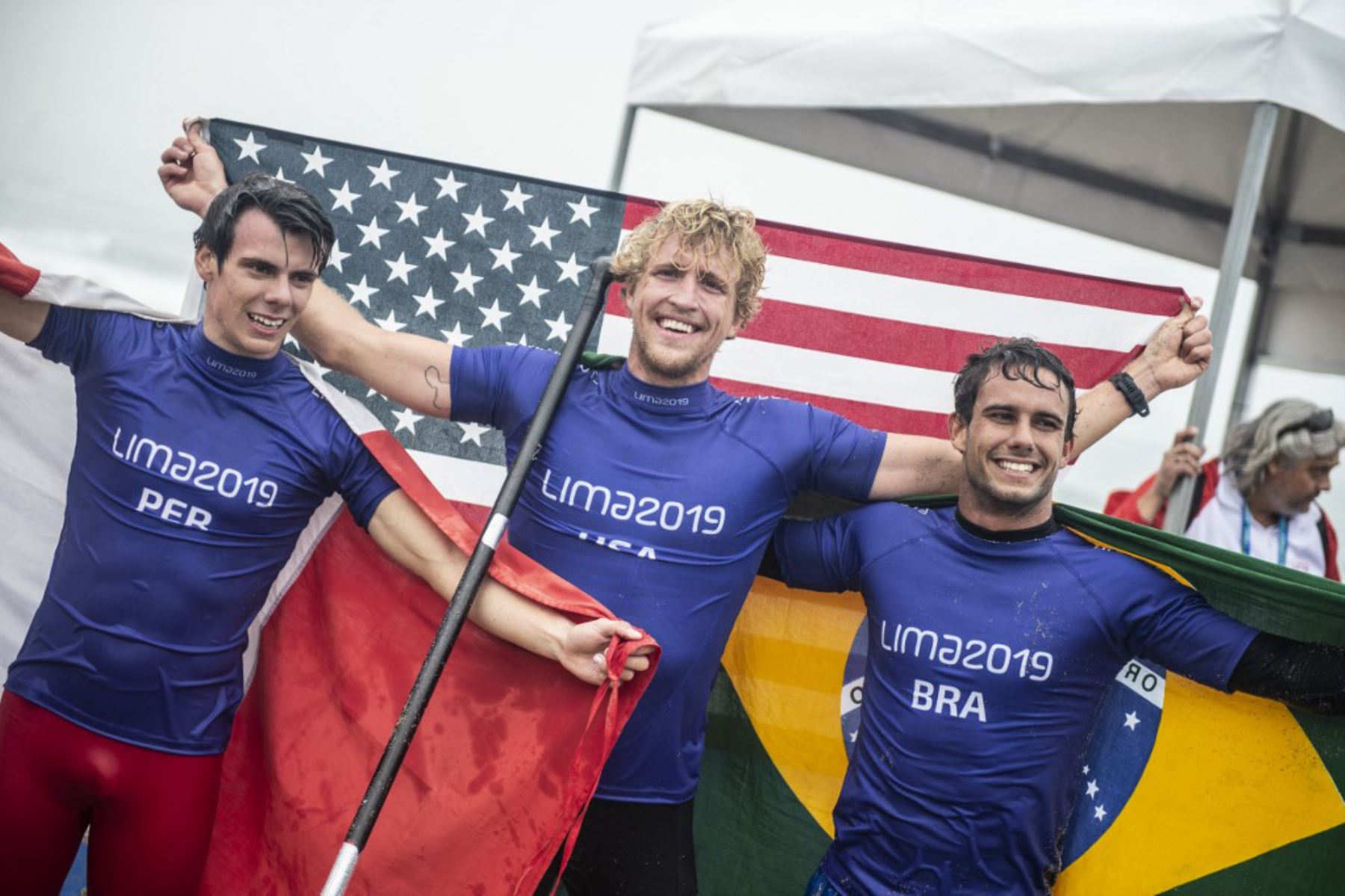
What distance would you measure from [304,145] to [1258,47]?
3.20m

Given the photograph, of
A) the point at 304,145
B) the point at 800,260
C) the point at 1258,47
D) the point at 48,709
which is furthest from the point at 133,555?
the point at 1258,47

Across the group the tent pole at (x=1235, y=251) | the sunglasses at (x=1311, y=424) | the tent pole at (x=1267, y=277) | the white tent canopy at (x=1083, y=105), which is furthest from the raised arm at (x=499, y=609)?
the tent pole at (x=1267, y=277)

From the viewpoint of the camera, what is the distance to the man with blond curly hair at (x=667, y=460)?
2.67 metres

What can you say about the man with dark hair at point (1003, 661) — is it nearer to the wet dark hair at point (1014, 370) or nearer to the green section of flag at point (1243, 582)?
the wet dark hair at point (1014, 370)

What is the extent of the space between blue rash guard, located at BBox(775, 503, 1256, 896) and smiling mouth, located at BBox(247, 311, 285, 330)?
155cm

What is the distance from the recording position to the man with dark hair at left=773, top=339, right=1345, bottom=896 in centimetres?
→ 250

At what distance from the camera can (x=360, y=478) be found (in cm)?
279

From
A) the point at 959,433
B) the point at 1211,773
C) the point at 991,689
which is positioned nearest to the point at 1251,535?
the point at 1211,773

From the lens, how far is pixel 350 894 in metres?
2.88

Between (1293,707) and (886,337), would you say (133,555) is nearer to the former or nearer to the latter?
(886,337)

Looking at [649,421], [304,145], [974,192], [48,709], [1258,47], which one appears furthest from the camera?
[974,192]

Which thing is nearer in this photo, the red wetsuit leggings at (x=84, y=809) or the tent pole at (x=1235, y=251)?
the red wetsuit leggings at (x=84, y=809)

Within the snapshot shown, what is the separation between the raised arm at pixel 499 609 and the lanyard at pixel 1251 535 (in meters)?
3.11

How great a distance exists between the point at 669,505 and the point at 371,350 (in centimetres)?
92
